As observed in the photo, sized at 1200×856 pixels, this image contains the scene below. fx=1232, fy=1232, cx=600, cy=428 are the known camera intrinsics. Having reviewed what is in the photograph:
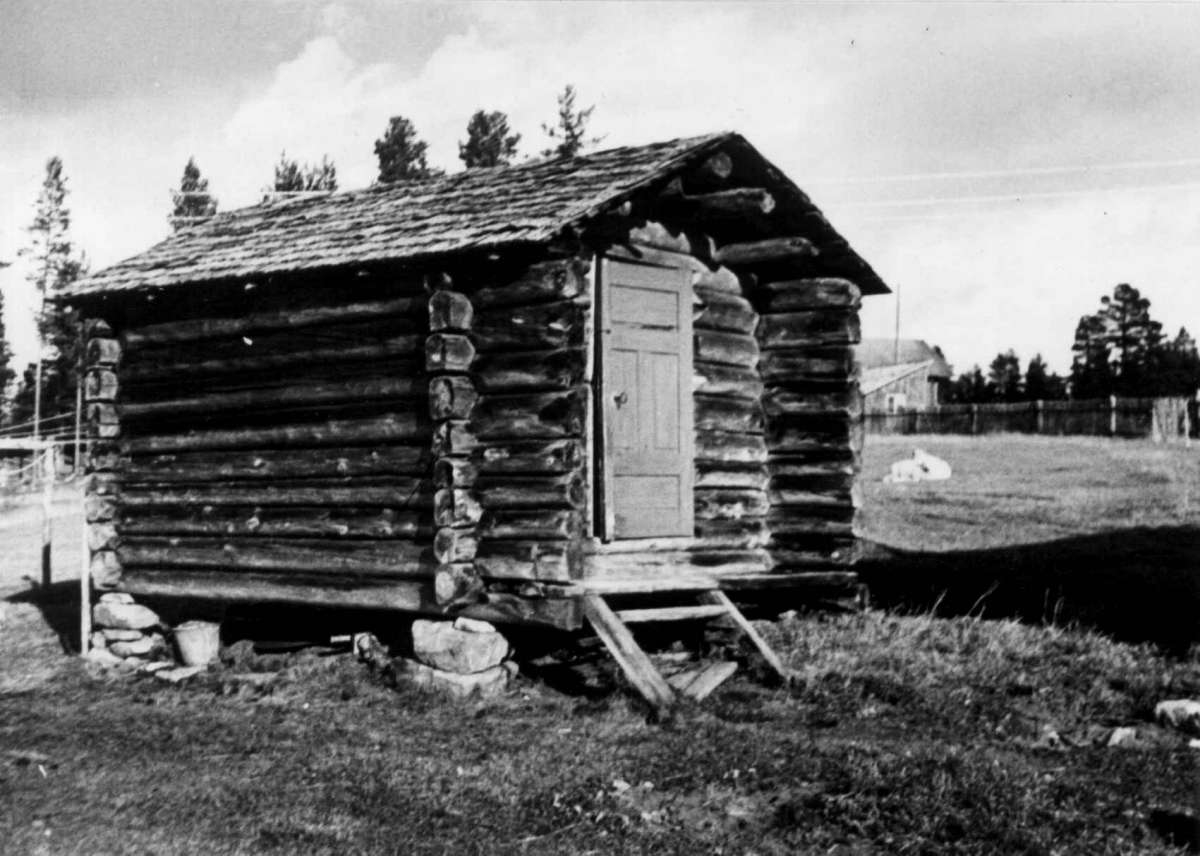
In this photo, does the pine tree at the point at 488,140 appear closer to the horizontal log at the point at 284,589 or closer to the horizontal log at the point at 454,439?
the horizontal log at the point at 284,589

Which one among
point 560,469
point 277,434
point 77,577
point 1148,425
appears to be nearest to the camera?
point 560,469

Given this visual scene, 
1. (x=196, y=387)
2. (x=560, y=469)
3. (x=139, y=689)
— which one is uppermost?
(x=196, y=387)

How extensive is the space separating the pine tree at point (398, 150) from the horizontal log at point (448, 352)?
30710 mm


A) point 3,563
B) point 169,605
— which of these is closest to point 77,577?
point 3,563

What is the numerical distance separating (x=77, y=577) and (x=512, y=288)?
10852 mm

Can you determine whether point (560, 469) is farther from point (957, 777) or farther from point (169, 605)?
point (169, 605)

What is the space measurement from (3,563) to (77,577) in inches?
121

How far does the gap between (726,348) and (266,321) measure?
402 centimetres

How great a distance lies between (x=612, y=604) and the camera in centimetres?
1073

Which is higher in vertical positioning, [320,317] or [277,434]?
[320,317]

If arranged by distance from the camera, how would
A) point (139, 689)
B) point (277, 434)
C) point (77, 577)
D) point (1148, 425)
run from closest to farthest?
point (139, 689), point (277, 434), point (77, 577), point (1148, 425)

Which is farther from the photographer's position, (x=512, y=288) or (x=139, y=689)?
(x=139, y=689)

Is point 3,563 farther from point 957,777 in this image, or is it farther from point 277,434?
point 957,777

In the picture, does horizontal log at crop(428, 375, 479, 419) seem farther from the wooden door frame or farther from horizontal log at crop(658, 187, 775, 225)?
horizontal log at crop(658, 187, 775, 225)
